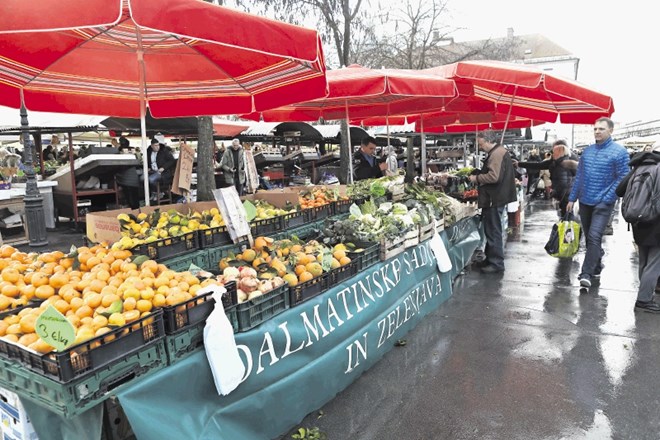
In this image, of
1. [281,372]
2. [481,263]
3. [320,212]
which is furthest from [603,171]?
[281,372]

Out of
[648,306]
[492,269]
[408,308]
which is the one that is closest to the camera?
[408,308]

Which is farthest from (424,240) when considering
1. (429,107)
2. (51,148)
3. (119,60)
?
(51,148)

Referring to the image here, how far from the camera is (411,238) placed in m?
5.02

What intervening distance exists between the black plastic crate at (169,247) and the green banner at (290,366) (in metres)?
1.11

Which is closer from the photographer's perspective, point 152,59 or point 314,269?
point 314,269

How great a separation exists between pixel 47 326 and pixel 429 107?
6.92 metres

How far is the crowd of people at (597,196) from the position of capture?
5.10m

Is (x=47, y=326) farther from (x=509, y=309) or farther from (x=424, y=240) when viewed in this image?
(x=509, y=309)

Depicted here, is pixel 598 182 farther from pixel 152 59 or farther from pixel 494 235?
pixel 152 59

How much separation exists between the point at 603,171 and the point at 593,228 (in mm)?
739

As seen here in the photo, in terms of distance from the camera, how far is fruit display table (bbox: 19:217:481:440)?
215 centimetres

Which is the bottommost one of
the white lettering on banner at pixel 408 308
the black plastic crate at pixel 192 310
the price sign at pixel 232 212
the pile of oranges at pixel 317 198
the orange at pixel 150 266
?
the white lettering on banner at pixel 408 308

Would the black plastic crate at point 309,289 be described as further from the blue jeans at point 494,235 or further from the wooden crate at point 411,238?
the blue jeans at point 494,235

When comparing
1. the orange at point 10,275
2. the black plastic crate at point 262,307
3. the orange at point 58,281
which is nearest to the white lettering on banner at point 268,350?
the black plastic crate at point 262,307
